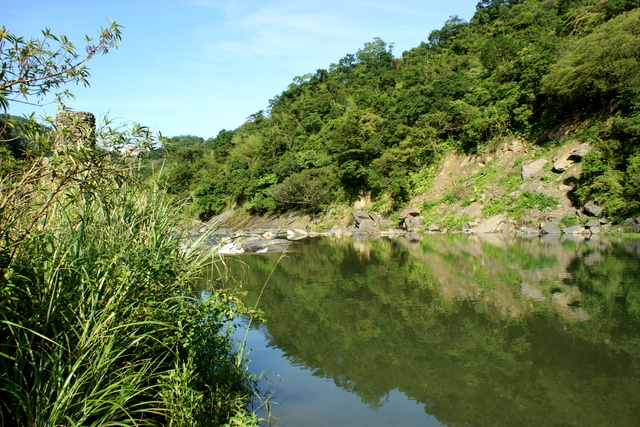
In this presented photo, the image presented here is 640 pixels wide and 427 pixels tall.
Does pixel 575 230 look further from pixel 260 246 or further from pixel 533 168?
pixel 260 246

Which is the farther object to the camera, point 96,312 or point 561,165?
point 561,165

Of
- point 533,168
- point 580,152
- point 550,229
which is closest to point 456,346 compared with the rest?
point 550,229

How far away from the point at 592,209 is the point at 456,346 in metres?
20.2

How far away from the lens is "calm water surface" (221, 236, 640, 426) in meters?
4.50

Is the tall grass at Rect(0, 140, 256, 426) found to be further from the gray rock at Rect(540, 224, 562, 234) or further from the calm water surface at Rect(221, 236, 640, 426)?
the gray rock at Rect(540, 224, 562, 234)

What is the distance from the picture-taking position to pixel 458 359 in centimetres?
580

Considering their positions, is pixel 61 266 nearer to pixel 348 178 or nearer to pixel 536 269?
pixel 536 269

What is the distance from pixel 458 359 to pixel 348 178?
31.3 m

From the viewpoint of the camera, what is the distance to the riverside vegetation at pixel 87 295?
258 cm

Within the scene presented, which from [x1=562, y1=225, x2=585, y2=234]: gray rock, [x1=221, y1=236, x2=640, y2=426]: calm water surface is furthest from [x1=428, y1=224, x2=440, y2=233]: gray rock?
[x1=221, y1=236, x2=640, y2=426]: calm water surface

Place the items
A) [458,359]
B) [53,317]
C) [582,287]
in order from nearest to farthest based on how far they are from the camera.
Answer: [53,317]
[458,359]
[582,287]

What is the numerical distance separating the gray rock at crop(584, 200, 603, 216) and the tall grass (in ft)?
77.1

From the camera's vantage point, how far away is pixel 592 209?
22172 millimetres

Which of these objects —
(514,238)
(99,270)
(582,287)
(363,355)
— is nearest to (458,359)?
(363,355)
